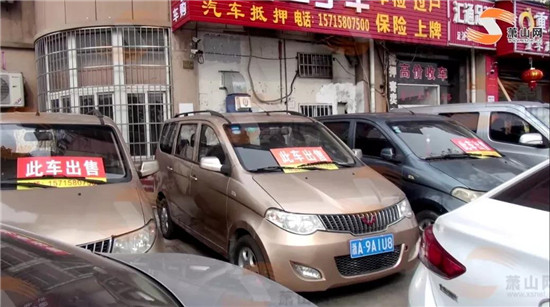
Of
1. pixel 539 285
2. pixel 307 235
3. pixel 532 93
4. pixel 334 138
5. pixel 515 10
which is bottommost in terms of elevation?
pixel 307 235

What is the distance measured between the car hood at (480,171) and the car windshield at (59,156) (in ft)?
10.4

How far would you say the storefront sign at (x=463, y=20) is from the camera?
1064cm

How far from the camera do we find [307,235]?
3273mm

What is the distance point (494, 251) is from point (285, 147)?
2.89 metres

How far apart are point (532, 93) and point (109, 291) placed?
16.0m

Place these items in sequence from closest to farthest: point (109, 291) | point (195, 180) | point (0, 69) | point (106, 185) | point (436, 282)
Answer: point (109, 291) < point (436, 282) < point (106, 185) < point (195, 180) < point (0, 69)

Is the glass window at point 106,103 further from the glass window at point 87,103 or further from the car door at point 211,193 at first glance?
the car door at point 211,193

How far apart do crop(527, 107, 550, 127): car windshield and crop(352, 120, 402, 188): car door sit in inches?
100

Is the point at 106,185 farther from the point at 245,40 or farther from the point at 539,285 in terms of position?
the point at 245,40

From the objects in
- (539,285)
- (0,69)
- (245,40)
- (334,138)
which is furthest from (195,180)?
(0,69)

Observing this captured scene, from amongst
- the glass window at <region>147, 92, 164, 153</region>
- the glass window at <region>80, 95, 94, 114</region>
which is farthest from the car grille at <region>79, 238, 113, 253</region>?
the glass window at <region>80, 95, 94, 114</region>

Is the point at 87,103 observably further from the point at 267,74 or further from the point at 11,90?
the point at 267,74

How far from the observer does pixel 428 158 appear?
4789 mm

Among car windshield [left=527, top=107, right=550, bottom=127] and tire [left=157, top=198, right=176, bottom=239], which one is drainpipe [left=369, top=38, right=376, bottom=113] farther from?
tire [left=157, top=198, right=176, bottom=239]
